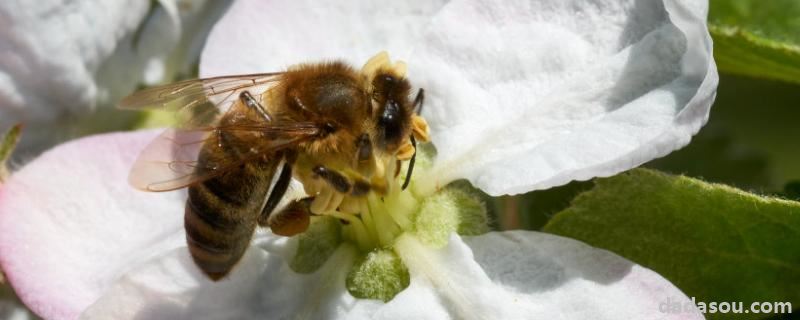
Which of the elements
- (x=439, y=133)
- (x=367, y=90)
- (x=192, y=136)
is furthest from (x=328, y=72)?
(x=439, y=133)

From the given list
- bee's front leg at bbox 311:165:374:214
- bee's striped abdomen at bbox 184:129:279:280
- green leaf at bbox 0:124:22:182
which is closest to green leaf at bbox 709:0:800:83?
bee's front leg at bbox 311:165:374:214

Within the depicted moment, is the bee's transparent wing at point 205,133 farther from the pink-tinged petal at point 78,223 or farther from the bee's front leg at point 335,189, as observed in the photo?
the pink-tinged petal at point 78,223

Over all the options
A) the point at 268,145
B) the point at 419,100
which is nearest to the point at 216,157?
the point at 268,145

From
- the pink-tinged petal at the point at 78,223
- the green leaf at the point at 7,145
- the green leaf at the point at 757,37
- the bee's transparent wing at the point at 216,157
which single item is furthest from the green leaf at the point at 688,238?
the green leaf at the point at 7,145

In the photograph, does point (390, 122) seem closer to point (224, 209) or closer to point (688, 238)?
point (224, 209)

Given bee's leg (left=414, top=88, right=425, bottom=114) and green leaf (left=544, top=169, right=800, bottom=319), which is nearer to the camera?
green leaf (left=544, top=169, right=800, bottom=319)

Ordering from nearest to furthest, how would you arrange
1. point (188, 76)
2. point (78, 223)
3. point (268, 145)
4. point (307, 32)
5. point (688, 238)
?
point (268, 145) → point (688, 238) → point (78, 223) → point (307, 32) → point (188, 76)

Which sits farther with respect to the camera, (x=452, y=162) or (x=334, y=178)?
(x=452, y=162)

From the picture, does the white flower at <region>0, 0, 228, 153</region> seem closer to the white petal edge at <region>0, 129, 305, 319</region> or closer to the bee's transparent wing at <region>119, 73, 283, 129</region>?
the white petal edge at <region>0, 129, 305, 319</region>
